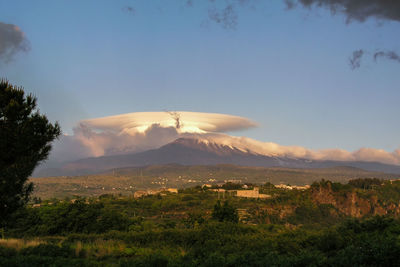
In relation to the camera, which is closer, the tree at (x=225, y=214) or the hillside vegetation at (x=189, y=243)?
the hillside vegetation at (x=189, y=243)

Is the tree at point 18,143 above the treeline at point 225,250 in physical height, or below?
above

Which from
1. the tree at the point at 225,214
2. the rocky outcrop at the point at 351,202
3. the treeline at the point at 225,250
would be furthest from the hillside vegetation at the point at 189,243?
the rocky outcrop at the point at 351,202

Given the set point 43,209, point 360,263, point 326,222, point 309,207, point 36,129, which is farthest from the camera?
point 309,207

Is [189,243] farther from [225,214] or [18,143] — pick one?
[225,214]

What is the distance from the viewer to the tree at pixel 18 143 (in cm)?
2177

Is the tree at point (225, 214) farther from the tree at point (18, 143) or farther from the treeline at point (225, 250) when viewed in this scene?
the tree at point (18, 143)

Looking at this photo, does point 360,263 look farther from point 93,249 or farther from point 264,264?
point 93,249

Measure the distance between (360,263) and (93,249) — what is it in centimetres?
1291

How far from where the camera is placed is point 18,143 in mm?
22062

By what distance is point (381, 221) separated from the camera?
23500 mm

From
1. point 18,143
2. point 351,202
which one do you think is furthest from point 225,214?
point 351,202

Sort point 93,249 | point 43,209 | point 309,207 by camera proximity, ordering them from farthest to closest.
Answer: point 309,207 → point 43,209 → point 93,249

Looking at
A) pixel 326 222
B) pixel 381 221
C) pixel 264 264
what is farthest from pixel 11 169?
pixel 326 222

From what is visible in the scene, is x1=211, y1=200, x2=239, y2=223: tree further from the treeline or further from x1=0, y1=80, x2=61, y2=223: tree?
x1=0, y1=80, x2=61, y2=223: tree
